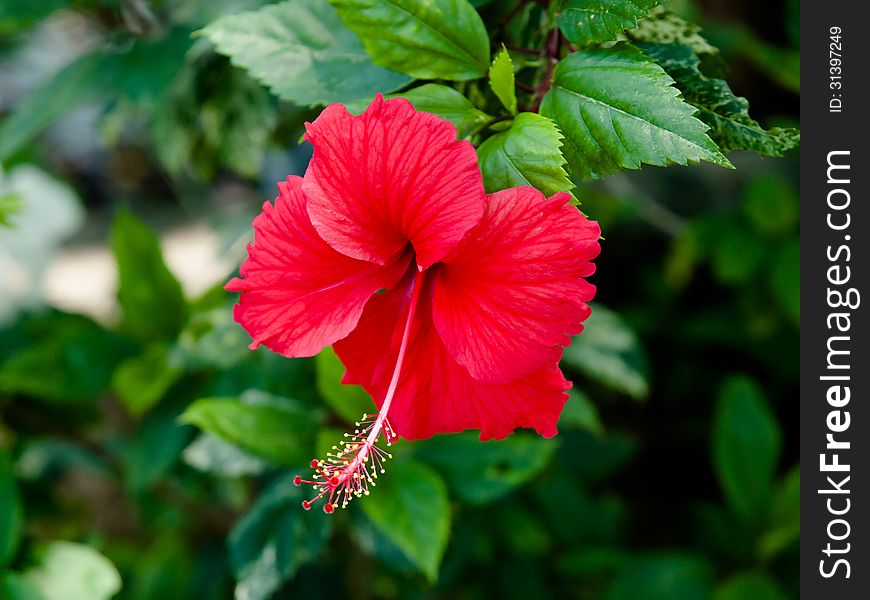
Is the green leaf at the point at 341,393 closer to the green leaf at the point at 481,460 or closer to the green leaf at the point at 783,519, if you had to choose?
the green leaf at the point at 481,460

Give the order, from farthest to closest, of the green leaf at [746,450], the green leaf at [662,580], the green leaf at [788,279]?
the green leaf at [788,279] < the green leaf at [746,450] < the green leaf at [662,580]

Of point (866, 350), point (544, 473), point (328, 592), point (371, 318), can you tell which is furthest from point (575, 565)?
point (371, 318)

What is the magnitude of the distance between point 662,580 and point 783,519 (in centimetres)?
31

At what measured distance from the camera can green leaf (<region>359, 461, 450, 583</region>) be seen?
3.37ft

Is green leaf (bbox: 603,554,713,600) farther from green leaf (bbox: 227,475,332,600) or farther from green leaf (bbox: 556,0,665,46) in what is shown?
green leaf (bbox: 556,0,665,46)

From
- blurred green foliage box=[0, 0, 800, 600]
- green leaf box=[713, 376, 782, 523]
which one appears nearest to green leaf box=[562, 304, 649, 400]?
blurred green foliage box=[0, 0, 800, 600]

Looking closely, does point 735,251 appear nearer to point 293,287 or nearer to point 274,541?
point 274,541

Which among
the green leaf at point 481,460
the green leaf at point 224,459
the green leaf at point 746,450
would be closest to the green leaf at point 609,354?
the green leaf at point 481,460

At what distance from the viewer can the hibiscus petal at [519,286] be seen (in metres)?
0.57

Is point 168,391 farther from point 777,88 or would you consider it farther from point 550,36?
point 777,88

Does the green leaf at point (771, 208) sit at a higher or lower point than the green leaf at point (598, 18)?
lower

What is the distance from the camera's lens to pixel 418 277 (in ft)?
2.13

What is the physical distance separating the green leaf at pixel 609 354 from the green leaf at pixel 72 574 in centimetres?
84

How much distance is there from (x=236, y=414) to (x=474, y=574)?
0.86m
